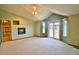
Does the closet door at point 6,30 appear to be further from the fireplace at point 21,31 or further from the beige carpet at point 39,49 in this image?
the fireplace at point 21,31

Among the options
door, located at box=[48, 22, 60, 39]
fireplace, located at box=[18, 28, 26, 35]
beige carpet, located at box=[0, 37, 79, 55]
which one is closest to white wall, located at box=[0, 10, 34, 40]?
fireplace, located at box=[18, 28, 26, 35]

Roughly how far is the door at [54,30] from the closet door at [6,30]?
2.37 m

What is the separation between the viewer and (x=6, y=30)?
6980 mm

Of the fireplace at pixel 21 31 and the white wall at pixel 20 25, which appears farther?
the fireplace at pixel 21 31

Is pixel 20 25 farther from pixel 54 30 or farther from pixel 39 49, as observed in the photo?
pixel 39 49

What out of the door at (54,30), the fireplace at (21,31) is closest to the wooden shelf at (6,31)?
the fireplace at (21,31)

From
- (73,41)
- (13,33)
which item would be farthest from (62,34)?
(13,33)

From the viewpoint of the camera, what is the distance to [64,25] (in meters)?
6.66

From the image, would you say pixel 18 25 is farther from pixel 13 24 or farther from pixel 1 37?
pixel 1 37

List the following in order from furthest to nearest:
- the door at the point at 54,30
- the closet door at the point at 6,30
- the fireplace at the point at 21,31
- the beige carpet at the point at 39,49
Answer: the fireplace at the point at 21,31 < the closet door at the point at 6,30 < the door at the point at 54,30 < the beige carpet at the point at 39,49

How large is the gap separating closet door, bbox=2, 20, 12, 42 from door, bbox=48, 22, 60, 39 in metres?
2.37

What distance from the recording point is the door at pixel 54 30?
6240 mm

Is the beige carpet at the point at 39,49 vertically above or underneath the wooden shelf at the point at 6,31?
underneath

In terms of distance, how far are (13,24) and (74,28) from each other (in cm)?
370
